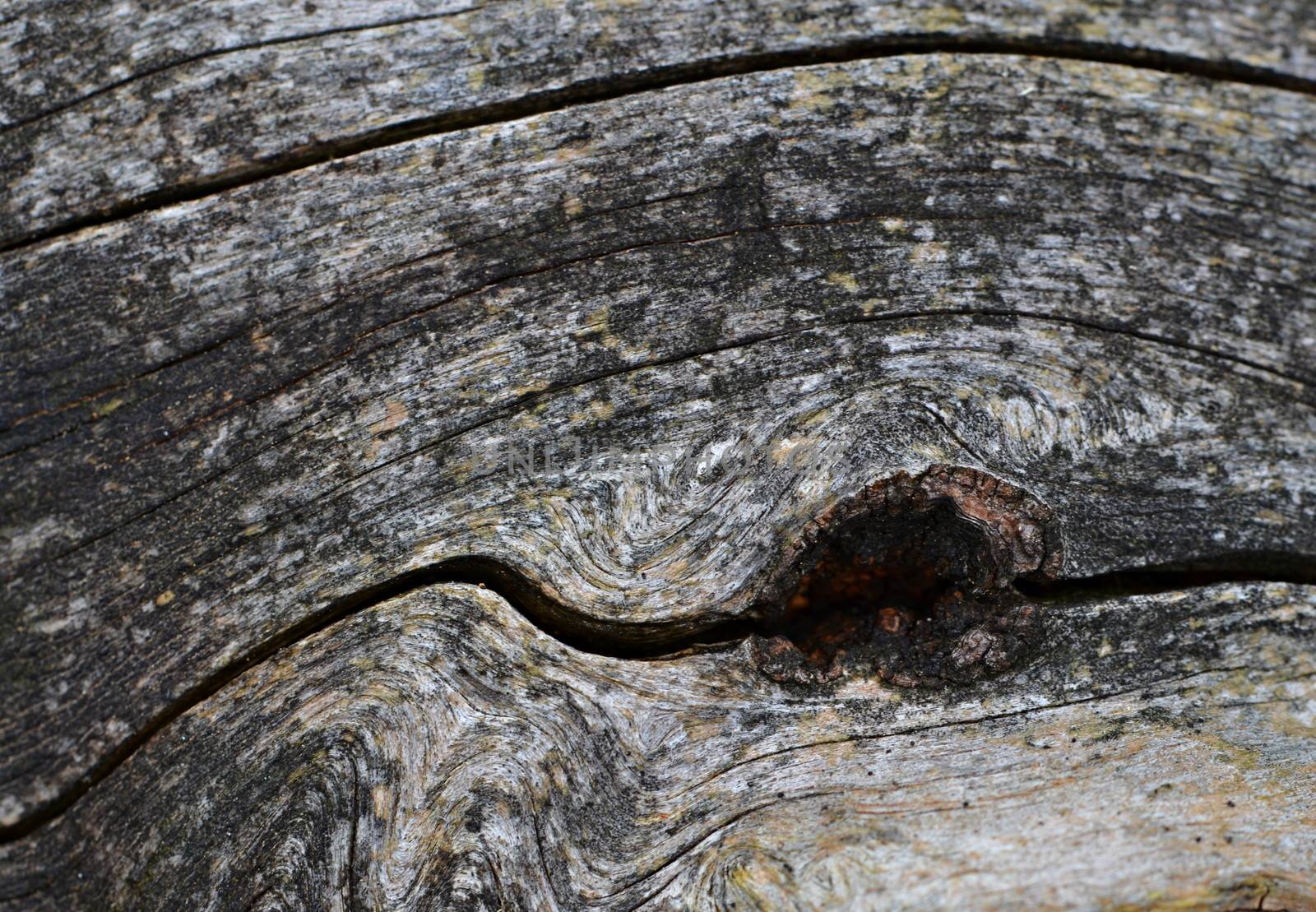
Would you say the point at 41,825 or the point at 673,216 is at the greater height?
the point at 673,216

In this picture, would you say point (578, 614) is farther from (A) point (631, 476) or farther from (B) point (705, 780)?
(B) point (705, 780)

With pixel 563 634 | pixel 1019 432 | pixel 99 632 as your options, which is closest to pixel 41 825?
pixel 99 632

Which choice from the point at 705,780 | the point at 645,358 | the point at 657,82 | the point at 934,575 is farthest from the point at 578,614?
the point at 657,82

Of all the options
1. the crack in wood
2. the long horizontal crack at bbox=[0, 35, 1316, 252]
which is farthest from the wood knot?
the long horizontal crack at bbox=[0, 35, 1316, 252]

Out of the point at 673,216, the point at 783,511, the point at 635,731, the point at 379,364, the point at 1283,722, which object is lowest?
the point at 1283,722

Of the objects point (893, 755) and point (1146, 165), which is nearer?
point (893, 755)

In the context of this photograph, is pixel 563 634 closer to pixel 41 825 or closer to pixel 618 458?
pixel 618 458

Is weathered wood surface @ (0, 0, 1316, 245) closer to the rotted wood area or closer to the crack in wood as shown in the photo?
the rotted wood area
